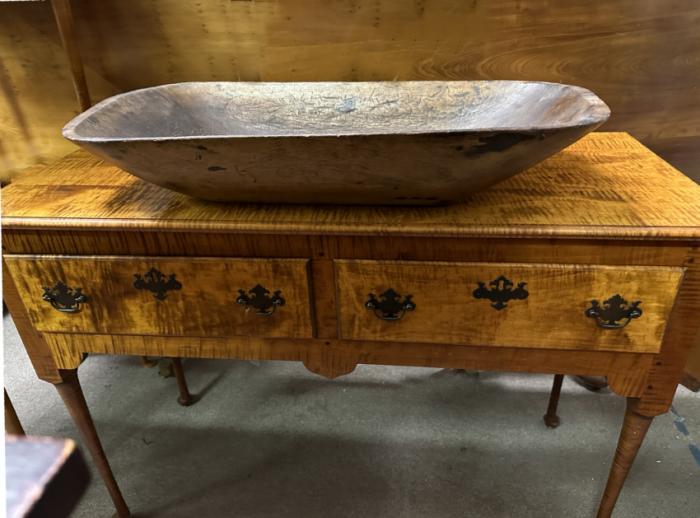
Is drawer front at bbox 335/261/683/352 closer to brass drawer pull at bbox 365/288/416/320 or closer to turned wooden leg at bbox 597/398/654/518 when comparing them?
brass drawer pull at bbox 365/288/416/320

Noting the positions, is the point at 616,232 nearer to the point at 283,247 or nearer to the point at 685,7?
the point at 283,247

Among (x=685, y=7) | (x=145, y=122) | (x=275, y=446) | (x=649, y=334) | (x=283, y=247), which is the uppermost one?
(x=685, y=7)

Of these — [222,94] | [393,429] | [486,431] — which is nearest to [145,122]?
[222,94]

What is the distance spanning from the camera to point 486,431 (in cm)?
132

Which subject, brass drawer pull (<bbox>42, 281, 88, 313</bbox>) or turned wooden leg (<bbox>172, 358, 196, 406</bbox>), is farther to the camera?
turned wooden leg (<bbox>172, 358, 196, 406</bbox>)

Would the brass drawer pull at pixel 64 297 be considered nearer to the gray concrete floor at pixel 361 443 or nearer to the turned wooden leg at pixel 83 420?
the turned wooden leg at pixel 83 420

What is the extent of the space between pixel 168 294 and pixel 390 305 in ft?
1.11

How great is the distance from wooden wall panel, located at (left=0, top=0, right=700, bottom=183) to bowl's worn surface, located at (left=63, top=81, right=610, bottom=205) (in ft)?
0.76

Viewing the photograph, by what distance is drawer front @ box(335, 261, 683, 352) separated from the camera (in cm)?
66

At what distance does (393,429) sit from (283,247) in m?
0.81

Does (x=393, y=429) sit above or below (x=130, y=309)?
below

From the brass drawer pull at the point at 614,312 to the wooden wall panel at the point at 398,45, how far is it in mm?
665

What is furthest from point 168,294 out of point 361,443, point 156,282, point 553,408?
point 553,408

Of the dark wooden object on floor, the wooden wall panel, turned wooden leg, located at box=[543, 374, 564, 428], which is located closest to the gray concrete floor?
turned wooden leg, located at box=[543, 374, 564, 428]
